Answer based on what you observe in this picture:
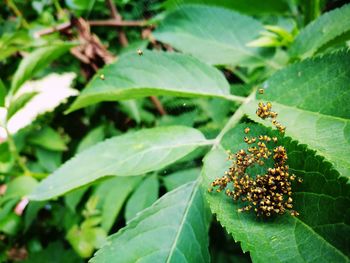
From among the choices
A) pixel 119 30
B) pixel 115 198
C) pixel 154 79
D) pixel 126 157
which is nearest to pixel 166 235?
pixel 126 157

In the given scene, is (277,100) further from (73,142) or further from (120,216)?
(73,142)

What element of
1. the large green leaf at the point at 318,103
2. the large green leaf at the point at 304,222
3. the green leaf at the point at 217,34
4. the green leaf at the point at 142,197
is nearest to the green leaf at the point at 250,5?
the green leaf at the point at 217,34

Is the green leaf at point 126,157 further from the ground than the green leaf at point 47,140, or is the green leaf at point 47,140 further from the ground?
the green leaf at point 126,157

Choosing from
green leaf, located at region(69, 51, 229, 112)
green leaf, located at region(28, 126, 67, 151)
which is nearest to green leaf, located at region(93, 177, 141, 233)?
green leaf, located at region(28, 126, 67, 151)

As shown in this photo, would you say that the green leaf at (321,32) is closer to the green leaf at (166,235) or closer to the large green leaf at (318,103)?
the large green leaf at (318,103)

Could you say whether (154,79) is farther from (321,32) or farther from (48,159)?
(48,159)

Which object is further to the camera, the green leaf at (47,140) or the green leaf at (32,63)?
the green leaf at (47,140)

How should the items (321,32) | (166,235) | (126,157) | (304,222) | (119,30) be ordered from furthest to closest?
1. (119,30)
2. (321,32)
3. (126,157)
4. (166,235)
5. (304,222)
